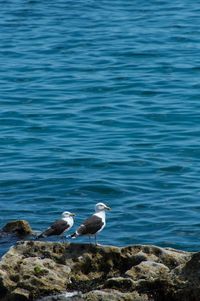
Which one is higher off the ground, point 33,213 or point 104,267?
point 104,267

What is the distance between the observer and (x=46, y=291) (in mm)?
16328

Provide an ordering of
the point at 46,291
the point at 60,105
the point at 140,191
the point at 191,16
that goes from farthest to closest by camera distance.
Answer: the point at 191,16
the point at 60,105
the point at 140,191
the point at 46,291

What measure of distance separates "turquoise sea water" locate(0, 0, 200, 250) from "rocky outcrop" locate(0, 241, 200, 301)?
490cm

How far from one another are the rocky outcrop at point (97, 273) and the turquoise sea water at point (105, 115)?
490 centimetres

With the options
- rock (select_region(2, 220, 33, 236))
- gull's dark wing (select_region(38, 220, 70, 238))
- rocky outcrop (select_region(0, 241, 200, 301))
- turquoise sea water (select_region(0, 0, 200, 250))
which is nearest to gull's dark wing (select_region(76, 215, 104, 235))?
gull's dark wing (select_region(38, 220, 70, 238))

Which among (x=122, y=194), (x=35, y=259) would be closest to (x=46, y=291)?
(x=35, y=259)

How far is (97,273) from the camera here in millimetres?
17172

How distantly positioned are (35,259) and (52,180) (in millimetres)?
9946

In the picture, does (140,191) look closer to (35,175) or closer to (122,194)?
(122,194)

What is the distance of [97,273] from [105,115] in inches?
694

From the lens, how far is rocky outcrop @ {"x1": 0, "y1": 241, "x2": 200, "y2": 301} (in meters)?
15.6

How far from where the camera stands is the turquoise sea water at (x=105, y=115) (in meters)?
24.7

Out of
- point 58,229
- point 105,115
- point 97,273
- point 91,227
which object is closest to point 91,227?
point 91,227

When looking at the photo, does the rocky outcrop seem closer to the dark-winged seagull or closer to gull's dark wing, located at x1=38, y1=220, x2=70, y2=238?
the dark-winged seagull
